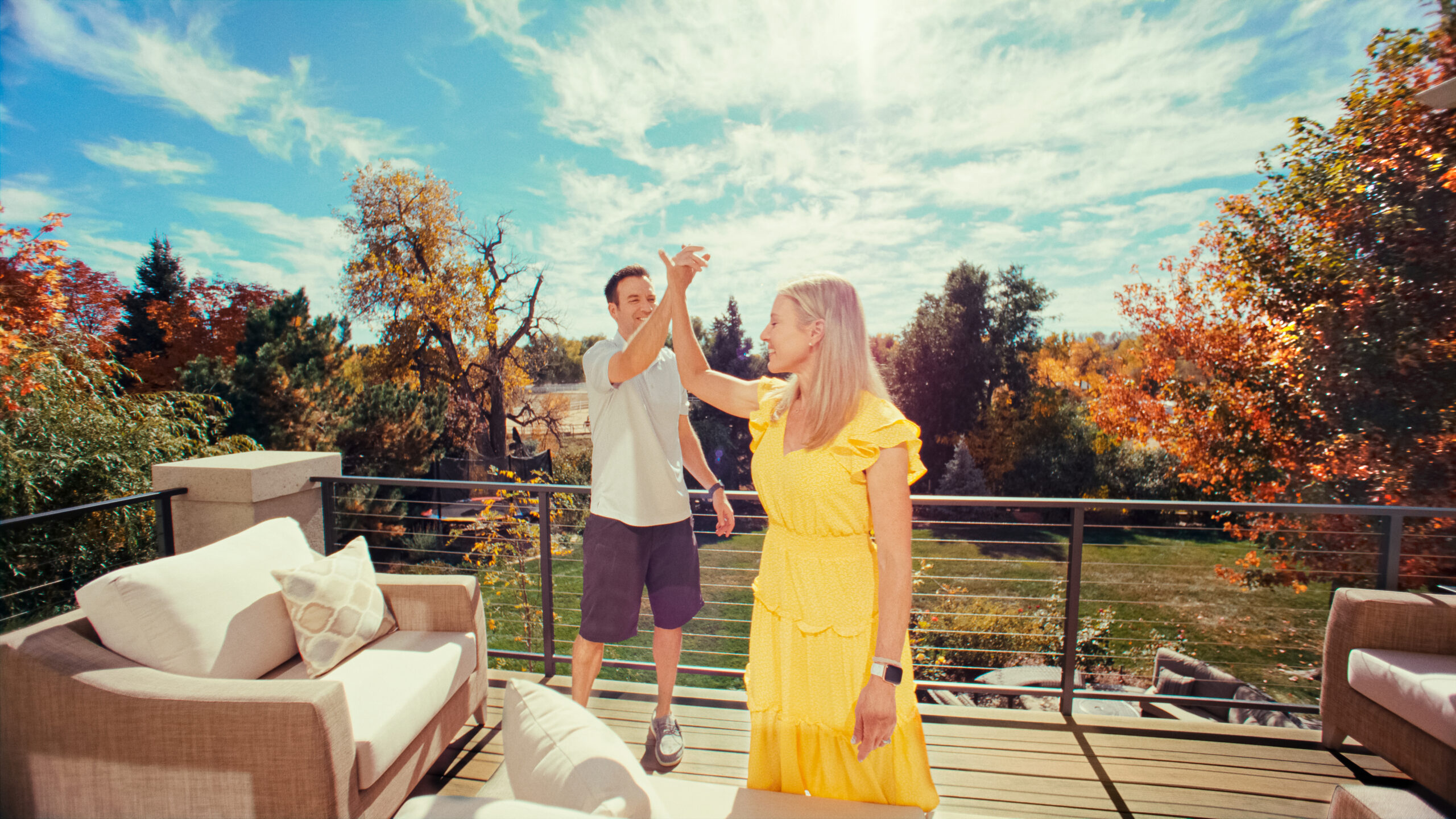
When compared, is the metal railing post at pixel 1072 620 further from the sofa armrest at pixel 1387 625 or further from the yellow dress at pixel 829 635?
the yellow dress at pixel 829 635

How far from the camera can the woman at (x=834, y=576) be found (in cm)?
113

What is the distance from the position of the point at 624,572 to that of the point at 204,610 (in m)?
1.18

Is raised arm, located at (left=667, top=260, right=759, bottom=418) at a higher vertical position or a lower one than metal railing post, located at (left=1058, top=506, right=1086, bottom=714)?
higher

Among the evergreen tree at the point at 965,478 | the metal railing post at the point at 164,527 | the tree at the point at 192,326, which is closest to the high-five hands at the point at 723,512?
the metal railing post at the point at 164,527

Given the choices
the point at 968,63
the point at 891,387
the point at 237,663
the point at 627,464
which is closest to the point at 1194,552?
the point at 891,387

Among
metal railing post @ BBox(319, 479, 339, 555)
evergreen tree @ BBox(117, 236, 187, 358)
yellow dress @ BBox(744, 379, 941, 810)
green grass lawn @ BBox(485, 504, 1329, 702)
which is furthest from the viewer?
evergreen tree @ BBox(117, 236, 187, 358)

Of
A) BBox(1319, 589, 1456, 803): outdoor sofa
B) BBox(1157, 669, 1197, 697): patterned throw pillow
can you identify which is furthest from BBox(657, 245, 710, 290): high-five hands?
BBox(1157, 669, 1197, 697): patterned throw pillow

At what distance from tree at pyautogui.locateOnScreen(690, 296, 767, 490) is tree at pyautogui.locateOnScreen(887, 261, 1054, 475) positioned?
4300mm

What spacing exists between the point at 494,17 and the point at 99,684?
5.99m

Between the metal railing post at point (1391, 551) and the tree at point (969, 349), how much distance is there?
13.7 m

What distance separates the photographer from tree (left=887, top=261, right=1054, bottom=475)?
16062 mm

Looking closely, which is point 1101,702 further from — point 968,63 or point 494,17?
point 494,17

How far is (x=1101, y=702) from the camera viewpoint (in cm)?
284

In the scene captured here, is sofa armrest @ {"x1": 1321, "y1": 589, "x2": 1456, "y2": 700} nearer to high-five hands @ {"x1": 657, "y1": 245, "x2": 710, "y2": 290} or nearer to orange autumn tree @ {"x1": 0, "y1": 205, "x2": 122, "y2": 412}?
high-five hands @ {"x1": 657, "y1": 245, "x2": 710, "y2": 290}
